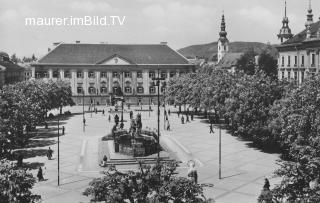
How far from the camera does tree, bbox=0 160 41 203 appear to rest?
601 inches

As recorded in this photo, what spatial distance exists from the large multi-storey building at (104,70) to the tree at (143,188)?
96040 millimetres

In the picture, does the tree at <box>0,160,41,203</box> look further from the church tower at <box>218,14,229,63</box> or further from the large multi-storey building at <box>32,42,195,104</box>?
the church tower at <box>218,14,229,63</box>

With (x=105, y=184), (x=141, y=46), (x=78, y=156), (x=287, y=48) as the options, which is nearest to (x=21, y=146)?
(x=78, y=156)

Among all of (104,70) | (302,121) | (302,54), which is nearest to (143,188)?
(302,121)

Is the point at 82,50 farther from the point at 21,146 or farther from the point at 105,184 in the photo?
the point at 105,184

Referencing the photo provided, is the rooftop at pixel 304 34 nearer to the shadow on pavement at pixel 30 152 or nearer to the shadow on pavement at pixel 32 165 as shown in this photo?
the shadow on pavement at pixel 30 152

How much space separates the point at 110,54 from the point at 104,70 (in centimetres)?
578

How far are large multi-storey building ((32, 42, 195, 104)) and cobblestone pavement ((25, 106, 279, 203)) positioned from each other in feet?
156

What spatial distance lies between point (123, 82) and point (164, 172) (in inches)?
3942

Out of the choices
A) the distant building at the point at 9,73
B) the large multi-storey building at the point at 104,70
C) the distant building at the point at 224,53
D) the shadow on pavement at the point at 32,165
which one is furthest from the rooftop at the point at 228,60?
the shadow on pavement at the point at 32,165

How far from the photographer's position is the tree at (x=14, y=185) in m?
15.3

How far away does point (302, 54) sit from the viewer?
8812 centimetres

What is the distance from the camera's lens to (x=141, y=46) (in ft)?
397

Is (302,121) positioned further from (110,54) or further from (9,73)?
(9,73)
